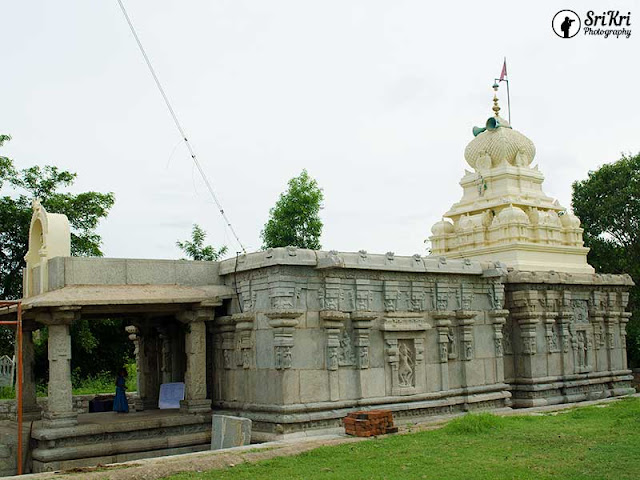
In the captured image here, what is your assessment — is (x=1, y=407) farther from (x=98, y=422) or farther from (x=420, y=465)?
(x=420, y=465)

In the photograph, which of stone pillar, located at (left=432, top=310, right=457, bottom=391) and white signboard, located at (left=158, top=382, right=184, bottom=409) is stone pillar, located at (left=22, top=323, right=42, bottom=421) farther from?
stone pillar, located at (left=432, top=310, right=457, bottom=391)

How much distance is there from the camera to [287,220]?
89.0 ft

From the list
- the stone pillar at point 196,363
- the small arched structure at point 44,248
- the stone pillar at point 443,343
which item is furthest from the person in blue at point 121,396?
the stone pillar at point 443,343

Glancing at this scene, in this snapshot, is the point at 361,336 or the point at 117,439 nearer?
the point at 117,439

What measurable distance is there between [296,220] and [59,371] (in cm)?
1448

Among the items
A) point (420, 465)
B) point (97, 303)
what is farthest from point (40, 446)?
point (420, 465)

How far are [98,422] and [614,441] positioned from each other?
9291mm

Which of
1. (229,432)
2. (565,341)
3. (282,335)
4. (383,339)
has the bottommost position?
(229,432)

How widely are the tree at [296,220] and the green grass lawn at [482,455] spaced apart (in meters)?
14.1

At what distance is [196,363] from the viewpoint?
49.6ft

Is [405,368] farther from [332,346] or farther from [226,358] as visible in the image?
[226,358]

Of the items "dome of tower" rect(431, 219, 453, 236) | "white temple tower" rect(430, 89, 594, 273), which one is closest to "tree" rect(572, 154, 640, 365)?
"white temple tower" rect(430, 89, 594, 273)

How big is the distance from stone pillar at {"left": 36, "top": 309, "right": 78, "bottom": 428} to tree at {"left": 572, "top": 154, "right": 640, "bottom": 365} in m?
22.7

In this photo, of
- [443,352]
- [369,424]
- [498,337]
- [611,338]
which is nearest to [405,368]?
[443,352]
